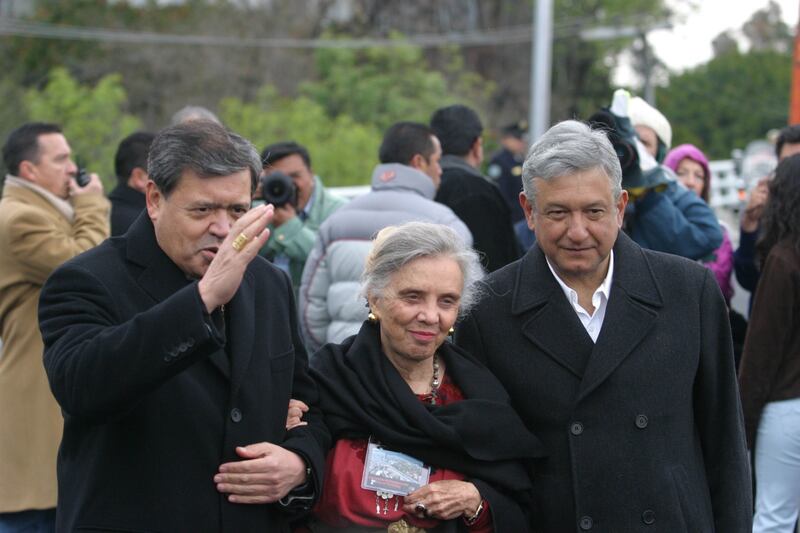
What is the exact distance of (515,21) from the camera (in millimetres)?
33438

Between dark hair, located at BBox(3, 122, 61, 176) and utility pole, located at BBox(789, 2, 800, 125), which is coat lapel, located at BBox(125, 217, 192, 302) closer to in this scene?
dark hair, located at BBox(3, 122, 61, 176)

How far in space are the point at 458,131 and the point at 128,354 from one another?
4014mm

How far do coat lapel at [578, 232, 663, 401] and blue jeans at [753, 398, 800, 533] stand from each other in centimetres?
167

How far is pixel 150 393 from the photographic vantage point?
3.03 m

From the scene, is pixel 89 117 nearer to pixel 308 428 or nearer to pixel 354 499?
pixel 308 428

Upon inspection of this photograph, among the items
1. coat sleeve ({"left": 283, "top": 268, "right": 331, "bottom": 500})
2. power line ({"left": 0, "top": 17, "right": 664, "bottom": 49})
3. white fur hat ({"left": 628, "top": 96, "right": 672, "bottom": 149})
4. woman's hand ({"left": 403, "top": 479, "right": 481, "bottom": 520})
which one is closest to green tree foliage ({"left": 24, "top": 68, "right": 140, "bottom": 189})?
power line ({"left": 0, "top": 17, "right": 664, "bottom": 49})

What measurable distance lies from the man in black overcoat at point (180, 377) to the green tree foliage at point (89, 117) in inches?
713

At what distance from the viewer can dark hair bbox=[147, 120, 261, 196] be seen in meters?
3.08

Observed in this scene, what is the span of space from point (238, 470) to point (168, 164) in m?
0.84

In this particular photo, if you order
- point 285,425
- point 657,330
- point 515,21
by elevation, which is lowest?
point 285,425

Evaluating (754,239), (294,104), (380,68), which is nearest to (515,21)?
(380,68)

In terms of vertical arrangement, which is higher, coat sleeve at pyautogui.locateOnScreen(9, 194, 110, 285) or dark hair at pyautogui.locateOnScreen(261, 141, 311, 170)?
dark hair at pyautogui.locateOnScreen(261, 141, 311, 170)

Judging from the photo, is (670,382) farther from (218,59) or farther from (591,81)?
(591,81)

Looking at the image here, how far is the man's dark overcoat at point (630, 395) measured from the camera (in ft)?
10.9
